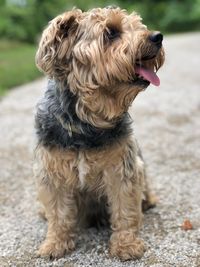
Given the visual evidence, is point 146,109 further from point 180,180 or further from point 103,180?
point 103,180

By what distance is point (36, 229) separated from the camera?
5.59 metres

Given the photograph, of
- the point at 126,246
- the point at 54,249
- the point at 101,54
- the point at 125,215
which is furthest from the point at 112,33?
the point at 54,249

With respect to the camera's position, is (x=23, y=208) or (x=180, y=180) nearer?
(x=23, y=208)

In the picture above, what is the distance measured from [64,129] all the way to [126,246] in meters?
1.21

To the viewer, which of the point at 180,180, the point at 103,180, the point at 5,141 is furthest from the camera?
the point at 5,141

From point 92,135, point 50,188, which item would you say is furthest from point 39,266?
point 92,135

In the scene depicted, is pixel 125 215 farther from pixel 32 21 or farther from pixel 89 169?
pixel 32 21

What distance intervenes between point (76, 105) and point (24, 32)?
19.1 m

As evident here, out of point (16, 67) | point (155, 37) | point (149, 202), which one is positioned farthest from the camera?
point (16, 67)

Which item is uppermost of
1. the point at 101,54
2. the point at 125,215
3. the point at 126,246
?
the point at 101,54

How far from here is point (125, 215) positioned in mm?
4953

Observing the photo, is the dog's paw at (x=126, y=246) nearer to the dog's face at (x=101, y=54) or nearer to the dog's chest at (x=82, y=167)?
the dog's chest at (x=82, y=167)

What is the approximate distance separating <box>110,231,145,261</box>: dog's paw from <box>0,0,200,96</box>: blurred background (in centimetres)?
792

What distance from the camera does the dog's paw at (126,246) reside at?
489cm
